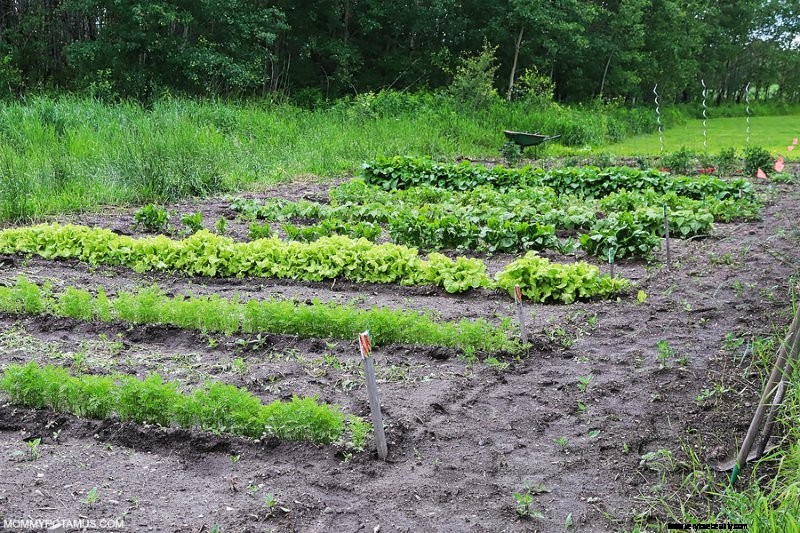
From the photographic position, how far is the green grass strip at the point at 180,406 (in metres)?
4.16

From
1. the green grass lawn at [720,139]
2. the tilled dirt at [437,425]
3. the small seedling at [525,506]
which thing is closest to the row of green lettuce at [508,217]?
the tilled dirt at [437,425]

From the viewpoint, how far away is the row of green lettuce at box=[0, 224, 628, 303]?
6.69 m

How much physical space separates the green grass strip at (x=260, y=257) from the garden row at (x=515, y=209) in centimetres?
112

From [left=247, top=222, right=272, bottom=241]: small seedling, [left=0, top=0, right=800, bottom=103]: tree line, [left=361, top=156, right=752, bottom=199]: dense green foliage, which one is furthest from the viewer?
[left=0, top=0, right=800, bottom=103]: tree line

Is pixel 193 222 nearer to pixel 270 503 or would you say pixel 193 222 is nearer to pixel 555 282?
pixel 555 282

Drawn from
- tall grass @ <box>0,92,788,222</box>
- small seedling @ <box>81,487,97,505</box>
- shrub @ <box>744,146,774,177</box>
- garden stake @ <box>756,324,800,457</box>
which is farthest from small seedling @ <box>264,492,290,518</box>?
shrub @ <box>744,146,774,177</box>

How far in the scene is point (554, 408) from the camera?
4.56 m

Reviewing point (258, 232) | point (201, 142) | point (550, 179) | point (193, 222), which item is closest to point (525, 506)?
point (258, 232)

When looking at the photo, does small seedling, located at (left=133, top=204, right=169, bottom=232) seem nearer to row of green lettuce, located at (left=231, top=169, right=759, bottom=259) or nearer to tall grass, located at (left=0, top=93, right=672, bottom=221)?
row of green lettuce, located at (left=231, top=169, right=759, bottom=259)

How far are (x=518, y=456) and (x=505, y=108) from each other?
19.0 metres

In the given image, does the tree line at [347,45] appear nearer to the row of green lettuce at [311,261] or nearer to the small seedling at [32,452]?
the row of green lettuce at [311,261]

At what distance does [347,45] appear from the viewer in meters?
25.9

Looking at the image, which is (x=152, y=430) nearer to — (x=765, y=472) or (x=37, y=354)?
(x=37, y=354)

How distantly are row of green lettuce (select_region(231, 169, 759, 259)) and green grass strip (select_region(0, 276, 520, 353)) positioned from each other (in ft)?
8.24
